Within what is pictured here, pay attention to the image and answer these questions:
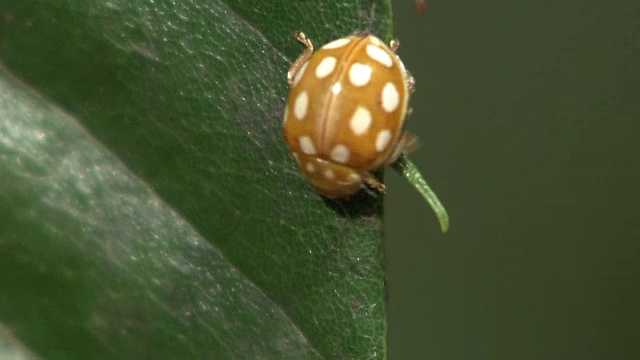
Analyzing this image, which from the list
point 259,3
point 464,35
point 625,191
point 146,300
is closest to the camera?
point 259,3

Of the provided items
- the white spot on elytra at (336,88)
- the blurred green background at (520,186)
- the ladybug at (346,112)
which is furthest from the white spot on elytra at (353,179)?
the blurred green background at (520,186)

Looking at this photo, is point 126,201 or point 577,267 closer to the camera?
point 126,201

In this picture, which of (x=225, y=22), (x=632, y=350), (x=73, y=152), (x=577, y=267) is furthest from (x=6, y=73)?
(x=632, y=350)

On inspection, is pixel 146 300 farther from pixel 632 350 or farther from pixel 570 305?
pixel 632 350

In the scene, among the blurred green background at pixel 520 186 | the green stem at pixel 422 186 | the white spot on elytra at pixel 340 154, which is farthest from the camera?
the blurred green background at pixel 520 186

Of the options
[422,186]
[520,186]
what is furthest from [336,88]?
[520,186]

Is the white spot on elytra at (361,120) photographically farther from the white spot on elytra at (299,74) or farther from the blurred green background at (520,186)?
the blurred green background at (520,186)

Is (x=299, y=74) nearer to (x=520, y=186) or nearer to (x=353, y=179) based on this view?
(x=353, y=179)
